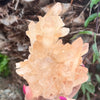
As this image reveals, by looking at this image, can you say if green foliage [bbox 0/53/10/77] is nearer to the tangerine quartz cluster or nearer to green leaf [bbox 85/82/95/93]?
green leaf [bbox 85/82/95/93]

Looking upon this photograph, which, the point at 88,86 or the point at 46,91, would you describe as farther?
the point at 88,86

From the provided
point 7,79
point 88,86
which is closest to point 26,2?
point 88,86

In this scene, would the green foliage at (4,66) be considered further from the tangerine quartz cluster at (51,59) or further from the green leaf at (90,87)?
the tangerine quartz cluster at (51,59)

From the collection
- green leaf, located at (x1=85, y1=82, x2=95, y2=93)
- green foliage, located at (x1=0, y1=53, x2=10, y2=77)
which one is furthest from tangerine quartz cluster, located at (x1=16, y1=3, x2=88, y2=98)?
green foliage, located at (x1=0, y1=53, x2=10, y2=77)

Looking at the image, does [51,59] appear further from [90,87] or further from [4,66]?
[4,66]

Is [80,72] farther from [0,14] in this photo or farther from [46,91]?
[0,14]

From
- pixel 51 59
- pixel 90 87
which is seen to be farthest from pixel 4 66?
pixel 51 59
